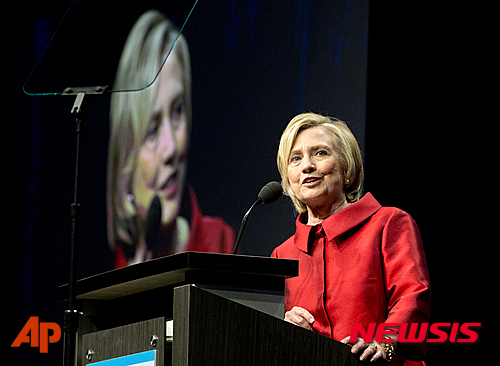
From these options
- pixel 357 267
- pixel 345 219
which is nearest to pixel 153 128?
pixel 345 219

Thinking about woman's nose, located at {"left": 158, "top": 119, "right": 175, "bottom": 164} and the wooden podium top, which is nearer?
the wooden podium top

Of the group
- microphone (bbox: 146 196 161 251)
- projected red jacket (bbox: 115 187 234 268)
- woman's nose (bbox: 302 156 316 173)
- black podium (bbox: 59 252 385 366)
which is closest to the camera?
black podium (bbox: 59 252 385 366)

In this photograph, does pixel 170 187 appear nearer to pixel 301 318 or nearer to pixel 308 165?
pixel 308 165

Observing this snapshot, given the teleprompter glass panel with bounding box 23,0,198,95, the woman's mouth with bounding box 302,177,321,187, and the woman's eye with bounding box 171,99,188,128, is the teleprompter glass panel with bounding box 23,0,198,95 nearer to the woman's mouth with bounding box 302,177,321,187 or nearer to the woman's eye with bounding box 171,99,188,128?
the woman's mouth with bounding box 302,177,321,187

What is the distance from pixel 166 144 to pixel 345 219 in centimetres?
173

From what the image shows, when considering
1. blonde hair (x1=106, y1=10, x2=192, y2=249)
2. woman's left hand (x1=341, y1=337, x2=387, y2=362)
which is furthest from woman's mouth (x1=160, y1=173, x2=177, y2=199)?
woman's left hand (x1=341, y1=337, x2=387, y2=362)

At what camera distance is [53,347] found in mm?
4203

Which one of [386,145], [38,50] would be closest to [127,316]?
[386,145]

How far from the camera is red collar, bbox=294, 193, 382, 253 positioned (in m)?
2.17

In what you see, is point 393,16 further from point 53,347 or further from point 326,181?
point 53,347

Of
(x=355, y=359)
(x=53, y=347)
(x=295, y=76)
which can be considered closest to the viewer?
(x=355, y=359)

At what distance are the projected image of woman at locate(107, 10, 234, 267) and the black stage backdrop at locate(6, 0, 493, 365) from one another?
2.9 inches

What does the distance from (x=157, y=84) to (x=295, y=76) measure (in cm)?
95

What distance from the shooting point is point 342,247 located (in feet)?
7.11
